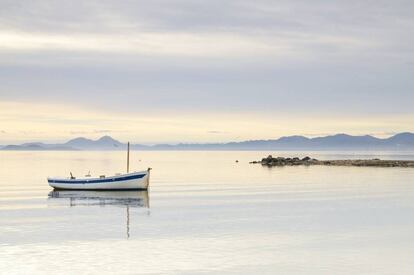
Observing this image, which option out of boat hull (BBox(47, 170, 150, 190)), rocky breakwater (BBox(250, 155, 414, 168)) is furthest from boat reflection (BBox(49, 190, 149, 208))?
rocky breakwater (BBox(250, 155, 414, 168))

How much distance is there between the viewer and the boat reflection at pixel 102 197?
63.2m

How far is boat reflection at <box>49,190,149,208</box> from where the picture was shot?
63.2 metres

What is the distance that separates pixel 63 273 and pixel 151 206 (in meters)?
30.9

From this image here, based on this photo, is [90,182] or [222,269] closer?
[222,269]

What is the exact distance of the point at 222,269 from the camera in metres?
28.9

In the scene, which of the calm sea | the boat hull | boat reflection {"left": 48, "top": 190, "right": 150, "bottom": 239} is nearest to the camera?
the calm sea

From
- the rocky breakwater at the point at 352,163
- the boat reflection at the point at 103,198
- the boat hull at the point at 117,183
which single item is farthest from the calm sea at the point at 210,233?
the rocky breakwater at the point at 352,163

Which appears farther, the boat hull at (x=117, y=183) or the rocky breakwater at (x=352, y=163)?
the rocky breakwater at (x=352, y=163)

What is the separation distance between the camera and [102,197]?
71250 mm

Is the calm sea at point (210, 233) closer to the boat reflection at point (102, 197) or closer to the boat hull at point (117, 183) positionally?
the boat reflection at point (102, 197)

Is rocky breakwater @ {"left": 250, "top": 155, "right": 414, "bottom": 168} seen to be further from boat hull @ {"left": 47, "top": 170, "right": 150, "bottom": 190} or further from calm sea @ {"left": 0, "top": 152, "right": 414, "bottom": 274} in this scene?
boat hull @ {"left": 47, "top": 170, "right": 150, "bottom": 190}

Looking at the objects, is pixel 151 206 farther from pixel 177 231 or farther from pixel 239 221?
pixel 177 231

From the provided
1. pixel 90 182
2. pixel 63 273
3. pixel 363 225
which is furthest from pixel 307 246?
pixel 90 182

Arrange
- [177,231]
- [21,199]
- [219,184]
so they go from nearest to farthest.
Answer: [177,231]
[21,199]
[219,184]
